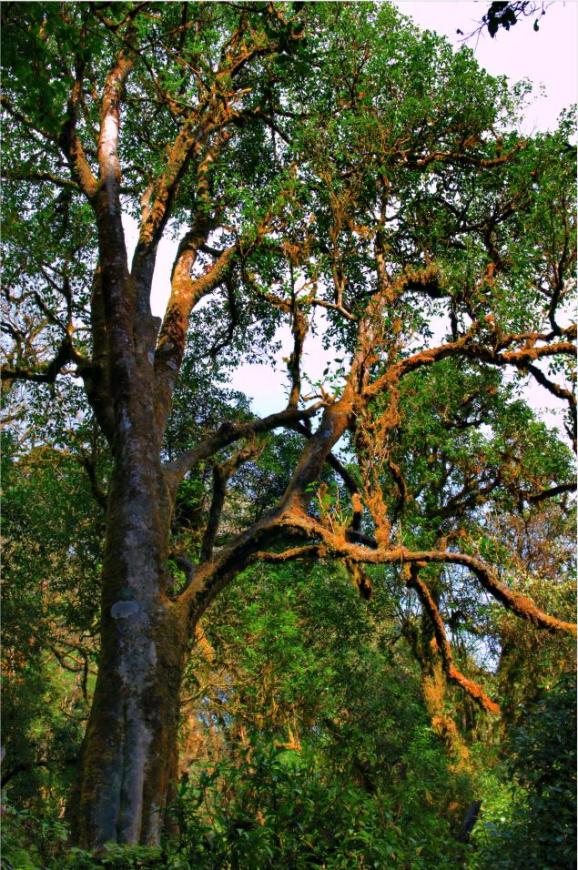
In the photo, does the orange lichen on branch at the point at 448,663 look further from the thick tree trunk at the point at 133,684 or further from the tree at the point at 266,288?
the thick tree trunk at the point at 133,684

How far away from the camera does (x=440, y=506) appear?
1464cm

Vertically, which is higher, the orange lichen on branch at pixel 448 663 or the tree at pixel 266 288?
the tree at pixel 266 288

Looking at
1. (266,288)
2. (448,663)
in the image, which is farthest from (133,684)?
(266,288)

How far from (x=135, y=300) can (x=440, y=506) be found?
8.30 metres

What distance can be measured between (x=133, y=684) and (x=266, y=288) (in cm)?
536

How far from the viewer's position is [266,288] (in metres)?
9.55

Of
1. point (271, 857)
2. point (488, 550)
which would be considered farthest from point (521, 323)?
point (271, 857)

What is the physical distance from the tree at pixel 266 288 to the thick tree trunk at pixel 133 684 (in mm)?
20

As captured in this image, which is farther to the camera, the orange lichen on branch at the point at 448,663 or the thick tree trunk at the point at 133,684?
the orange lichen on branch at the point at 448,663

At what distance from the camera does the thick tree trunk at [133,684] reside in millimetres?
5527

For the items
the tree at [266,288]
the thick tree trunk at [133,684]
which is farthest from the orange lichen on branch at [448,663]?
the thick tree trunk at [133,684]

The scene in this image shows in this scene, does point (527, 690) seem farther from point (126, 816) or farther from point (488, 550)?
point (126, 816)

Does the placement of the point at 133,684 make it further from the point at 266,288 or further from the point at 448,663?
the point at 266,288

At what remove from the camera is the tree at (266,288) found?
A: 6461mm
